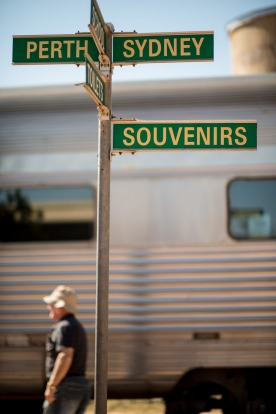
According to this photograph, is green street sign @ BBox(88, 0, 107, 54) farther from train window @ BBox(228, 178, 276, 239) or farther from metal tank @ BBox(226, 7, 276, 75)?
metal tank @ BBox(226, 7, 276, 75)

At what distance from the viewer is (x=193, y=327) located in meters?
5.56

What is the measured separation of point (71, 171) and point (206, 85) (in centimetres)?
146

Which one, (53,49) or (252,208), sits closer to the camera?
(53,49)

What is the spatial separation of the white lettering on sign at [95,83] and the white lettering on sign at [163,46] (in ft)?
1.33

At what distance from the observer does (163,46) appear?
13.8ft

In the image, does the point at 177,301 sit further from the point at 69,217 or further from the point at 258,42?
the point at 258,42

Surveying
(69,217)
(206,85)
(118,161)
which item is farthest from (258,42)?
(69,217)

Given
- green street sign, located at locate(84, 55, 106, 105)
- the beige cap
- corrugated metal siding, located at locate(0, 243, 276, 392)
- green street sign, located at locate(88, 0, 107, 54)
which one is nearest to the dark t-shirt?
the beige cap

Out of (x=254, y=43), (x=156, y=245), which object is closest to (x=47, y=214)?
(x=156, y=245)

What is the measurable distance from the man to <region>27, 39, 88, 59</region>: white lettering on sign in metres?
1.71

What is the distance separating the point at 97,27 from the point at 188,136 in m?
0.89

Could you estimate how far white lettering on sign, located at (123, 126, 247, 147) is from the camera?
4.06 m

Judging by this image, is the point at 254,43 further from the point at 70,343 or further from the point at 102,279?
the point at 102,279

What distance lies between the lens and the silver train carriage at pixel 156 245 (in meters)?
5.56
